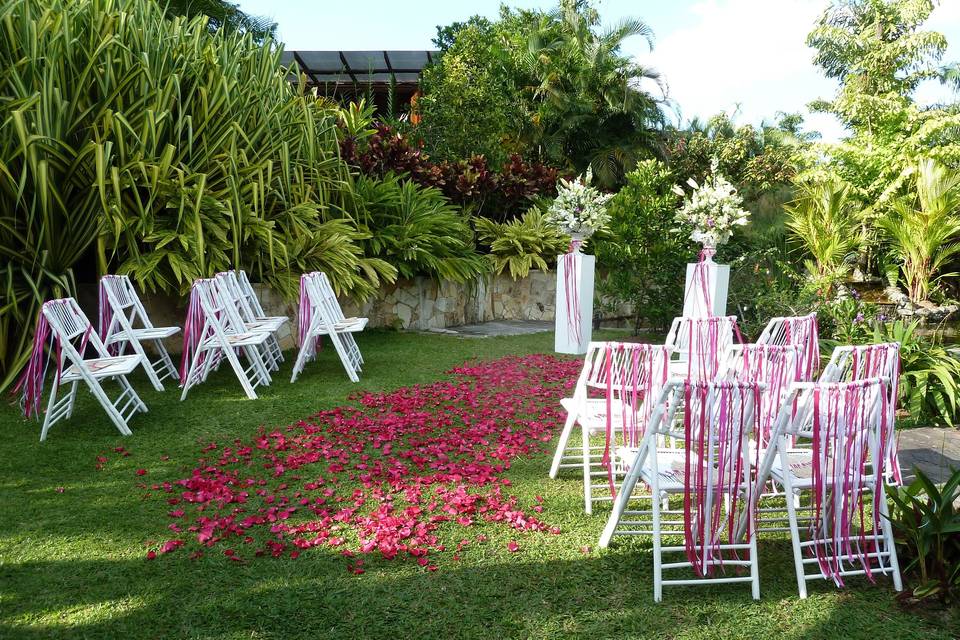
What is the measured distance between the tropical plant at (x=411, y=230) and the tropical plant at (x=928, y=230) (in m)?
6.23

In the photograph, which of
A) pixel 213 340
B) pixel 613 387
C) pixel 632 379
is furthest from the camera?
pixel 213 340

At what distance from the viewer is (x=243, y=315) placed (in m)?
6.39

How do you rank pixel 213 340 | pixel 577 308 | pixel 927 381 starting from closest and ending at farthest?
1. pixel 927 381
2. pixel 213 340
3. pixel 577 308

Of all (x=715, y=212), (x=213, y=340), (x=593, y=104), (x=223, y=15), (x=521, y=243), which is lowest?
(x=213, y=340)

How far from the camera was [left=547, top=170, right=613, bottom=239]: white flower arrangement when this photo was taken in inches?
292

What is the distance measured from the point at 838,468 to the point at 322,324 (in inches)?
170

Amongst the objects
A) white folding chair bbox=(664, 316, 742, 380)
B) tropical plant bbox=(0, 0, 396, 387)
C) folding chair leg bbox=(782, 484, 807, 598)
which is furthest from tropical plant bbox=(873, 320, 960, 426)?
tropical plant bbox=(0, 0, 396, 387)

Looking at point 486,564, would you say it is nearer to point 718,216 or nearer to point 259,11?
point 718,216

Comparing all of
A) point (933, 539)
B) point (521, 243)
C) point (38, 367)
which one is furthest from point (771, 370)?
point (521, 243)

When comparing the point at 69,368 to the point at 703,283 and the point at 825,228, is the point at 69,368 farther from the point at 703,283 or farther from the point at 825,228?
the point at 825,228

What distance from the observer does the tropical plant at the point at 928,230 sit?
10031mm

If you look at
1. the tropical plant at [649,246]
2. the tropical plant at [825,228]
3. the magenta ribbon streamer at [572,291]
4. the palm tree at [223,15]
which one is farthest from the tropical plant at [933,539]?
the tropical plant at [825,228]

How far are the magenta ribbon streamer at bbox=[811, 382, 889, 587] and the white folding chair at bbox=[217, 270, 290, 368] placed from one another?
4.25 metres

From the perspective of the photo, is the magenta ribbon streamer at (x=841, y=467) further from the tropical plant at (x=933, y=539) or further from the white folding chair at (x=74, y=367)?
the white folding chair at (x=74, y=367)
